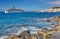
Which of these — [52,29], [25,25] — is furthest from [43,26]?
[25,25]

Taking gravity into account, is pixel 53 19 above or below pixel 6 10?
below

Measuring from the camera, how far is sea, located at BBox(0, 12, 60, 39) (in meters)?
1.79

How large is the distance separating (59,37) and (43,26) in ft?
1.07

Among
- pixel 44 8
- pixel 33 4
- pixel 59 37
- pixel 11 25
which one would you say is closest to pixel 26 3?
pixel 33 4

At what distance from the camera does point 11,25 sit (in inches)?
73.0

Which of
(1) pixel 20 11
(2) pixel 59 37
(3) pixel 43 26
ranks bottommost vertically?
(2) pixel 59 37

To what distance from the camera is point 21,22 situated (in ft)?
6.27

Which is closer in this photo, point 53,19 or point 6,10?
point 6,10

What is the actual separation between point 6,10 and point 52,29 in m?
0.79

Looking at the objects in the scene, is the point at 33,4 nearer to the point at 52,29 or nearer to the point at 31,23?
the point at 31,23

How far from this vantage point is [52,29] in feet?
6.50

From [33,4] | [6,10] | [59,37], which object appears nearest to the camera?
[59,37]

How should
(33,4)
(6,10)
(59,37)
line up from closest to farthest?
(59,37) → (6,10) → (33,4)

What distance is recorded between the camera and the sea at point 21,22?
1794 mm
